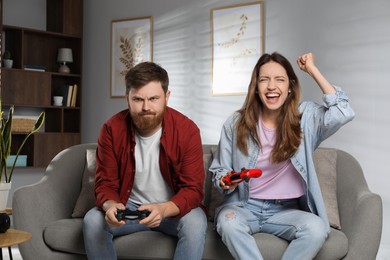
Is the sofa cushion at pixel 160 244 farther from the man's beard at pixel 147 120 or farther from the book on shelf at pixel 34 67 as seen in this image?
the book on shelf at pixel 34 67

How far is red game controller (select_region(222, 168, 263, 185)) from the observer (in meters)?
2.21

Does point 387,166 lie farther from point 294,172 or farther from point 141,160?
point 141,160

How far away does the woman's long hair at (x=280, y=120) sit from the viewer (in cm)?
247

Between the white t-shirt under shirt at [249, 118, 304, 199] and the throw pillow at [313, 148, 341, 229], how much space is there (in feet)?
1.00

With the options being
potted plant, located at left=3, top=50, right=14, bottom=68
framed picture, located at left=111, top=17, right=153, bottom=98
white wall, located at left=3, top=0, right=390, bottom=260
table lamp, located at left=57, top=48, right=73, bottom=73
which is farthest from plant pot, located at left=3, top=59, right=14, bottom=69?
framed picture, located at left=111, top=17, right=153, bottom=98

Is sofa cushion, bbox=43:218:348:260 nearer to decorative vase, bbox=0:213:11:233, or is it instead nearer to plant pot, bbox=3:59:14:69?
decorative vase, bbox=0:213:11:233

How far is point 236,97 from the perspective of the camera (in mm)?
5055

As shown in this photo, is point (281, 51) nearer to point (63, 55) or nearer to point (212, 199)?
point (212, 199)

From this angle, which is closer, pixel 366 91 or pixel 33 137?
pixel 366 91

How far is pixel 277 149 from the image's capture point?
2.50 metres

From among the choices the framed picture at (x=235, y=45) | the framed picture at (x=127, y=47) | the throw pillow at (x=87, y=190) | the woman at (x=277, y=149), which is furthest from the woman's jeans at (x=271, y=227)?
the framed picture at (x=127, y=47)

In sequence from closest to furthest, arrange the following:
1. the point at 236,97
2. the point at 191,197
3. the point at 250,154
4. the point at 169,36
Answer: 1. the point at 191,197
2. the point at 250,154
3. the point at 236,97
4. the point at 169,36

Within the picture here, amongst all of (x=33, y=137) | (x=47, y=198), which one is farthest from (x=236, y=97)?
(x=47, y=198)

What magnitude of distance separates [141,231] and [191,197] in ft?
1.14
